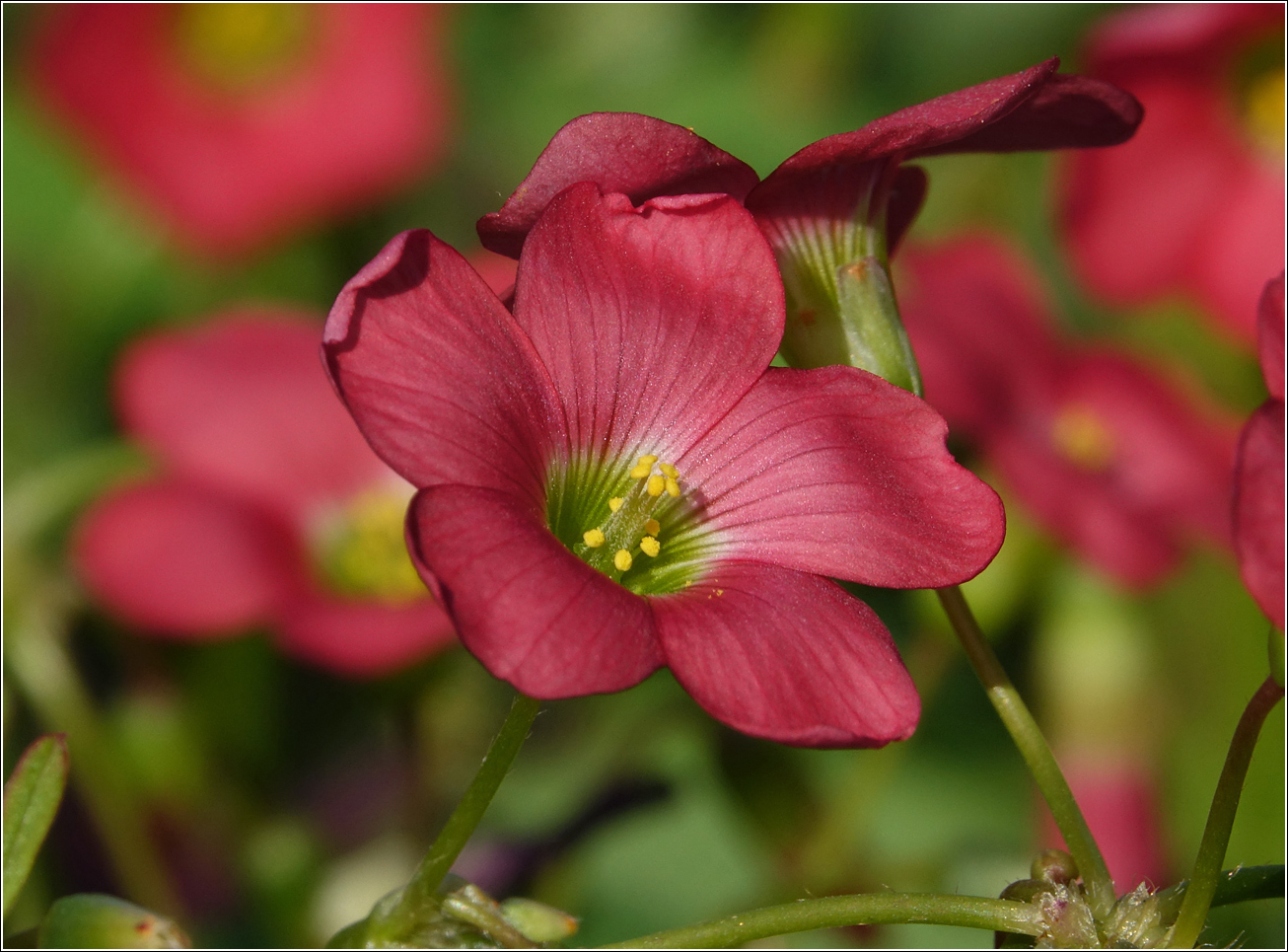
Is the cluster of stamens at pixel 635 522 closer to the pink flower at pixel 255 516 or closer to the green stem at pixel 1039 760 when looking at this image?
the green stem at pixel 1039 760

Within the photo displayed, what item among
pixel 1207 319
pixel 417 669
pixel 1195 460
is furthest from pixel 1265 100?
pixel 417 669

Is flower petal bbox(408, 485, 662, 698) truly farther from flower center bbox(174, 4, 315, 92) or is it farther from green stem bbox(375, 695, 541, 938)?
flower center bbox(174, 4, 315, 92)

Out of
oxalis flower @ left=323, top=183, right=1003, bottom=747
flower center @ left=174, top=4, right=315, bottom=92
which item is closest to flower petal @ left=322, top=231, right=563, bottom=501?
oxalis flower @ left=323, top=183, right=1003, bottom=747

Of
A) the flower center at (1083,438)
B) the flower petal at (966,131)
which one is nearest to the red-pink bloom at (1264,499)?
the flower petal at (966,131)

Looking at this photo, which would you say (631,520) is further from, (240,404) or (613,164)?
(240,404)

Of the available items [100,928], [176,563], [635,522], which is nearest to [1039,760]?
[635,522]
